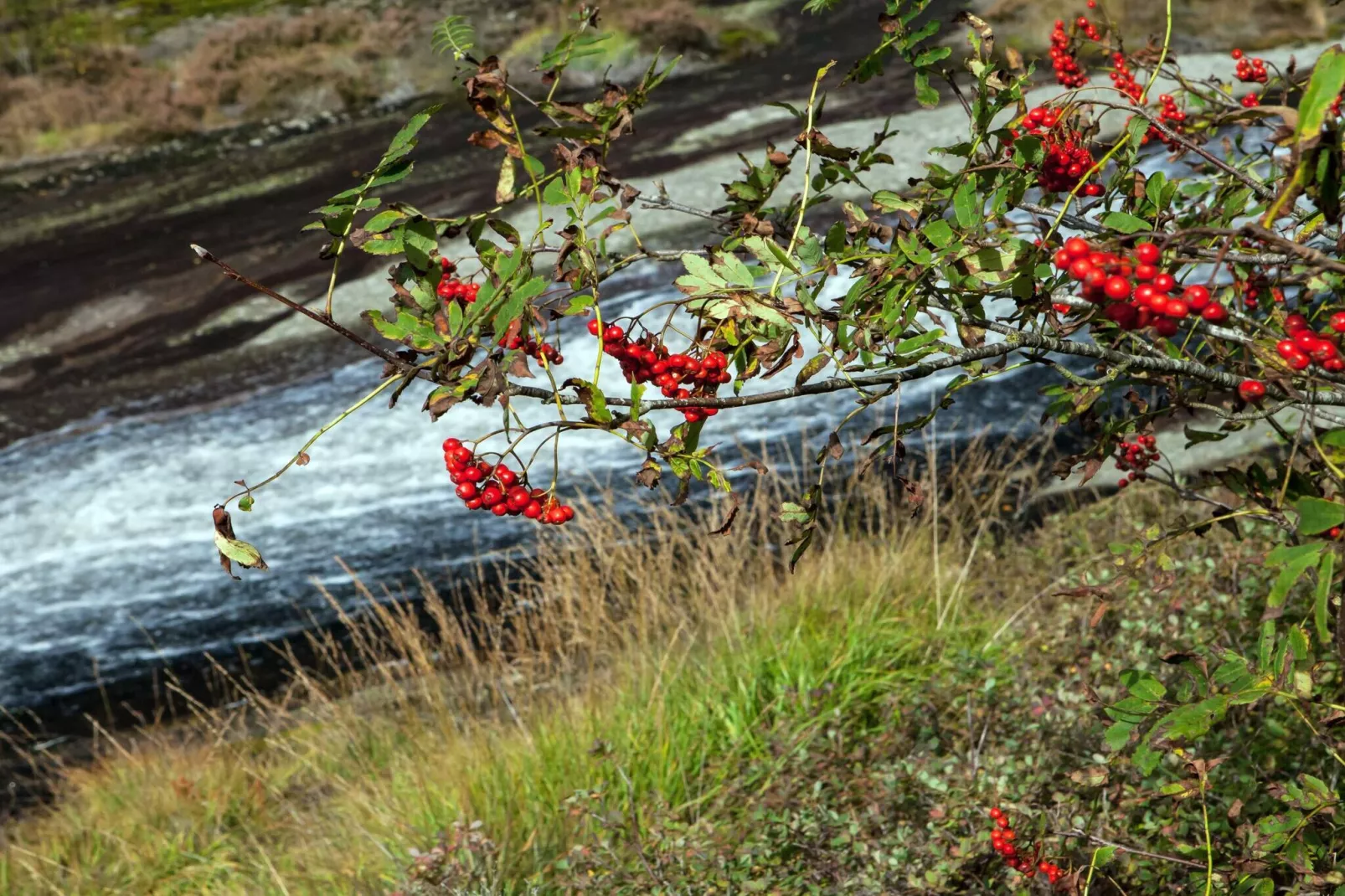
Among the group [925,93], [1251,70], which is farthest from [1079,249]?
[1251,70]

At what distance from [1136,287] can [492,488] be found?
2.35 feet

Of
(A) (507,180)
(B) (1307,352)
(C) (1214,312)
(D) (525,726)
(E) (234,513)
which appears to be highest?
(A) (507,180)

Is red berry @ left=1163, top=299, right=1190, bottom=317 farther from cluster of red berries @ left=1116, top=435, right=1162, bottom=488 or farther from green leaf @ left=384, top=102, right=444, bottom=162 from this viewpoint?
cluster of red berries @ left=1116, top=435, right=1162, bottom=488

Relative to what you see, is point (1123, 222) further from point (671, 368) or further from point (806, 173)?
point (671, 368)

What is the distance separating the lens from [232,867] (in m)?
3.53

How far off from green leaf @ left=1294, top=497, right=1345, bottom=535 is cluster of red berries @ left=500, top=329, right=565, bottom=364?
74 cm

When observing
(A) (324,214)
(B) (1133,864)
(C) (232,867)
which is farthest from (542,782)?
(A) (324,214)

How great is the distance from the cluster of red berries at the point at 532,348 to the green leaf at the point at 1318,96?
2.41 ft

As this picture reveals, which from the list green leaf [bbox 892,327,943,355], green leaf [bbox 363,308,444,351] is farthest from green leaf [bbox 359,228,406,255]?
green leaf [bbox 892,327,943,355]

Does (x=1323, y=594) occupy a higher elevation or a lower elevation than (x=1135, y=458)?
higher

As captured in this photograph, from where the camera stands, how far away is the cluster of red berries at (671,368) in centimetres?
136

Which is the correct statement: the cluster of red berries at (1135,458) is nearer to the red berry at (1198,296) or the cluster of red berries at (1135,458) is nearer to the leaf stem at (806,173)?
the leaf stem at (806,173)

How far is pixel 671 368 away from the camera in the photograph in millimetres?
1376

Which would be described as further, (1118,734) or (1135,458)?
(1135,458)
